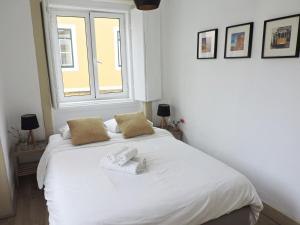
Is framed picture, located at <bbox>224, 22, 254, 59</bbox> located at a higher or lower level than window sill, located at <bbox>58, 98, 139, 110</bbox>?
higher

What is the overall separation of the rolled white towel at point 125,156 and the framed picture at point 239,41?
57.3 inches

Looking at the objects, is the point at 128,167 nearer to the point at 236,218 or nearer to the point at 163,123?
the point at 236,218

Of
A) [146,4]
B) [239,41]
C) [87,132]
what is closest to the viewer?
[146,4]

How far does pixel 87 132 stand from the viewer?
274 centimetres

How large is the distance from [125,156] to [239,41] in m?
1.62

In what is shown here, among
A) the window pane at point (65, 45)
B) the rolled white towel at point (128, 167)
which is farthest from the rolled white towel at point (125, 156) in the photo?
the window pane at point (65, 45)

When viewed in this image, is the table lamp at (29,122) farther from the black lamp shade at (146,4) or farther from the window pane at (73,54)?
the black lamp shade at (146,4)

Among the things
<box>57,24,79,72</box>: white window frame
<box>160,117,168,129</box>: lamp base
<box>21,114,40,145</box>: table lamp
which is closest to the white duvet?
<box>21,114,40,145</box>: table lamp

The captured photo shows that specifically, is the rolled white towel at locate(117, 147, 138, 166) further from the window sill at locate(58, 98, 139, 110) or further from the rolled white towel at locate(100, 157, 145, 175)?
the window sill at locate(58, 98, 139, 110)

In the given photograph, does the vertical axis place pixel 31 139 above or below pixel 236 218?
above

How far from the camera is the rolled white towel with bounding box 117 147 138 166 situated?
204 centimetres

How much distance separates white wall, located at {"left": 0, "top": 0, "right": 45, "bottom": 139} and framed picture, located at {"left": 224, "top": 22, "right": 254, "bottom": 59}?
2.33 metres

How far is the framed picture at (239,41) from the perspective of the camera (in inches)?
88.6

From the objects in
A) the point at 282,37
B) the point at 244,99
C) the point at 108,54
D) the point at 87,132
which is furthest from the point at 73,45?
the point at 282,37
